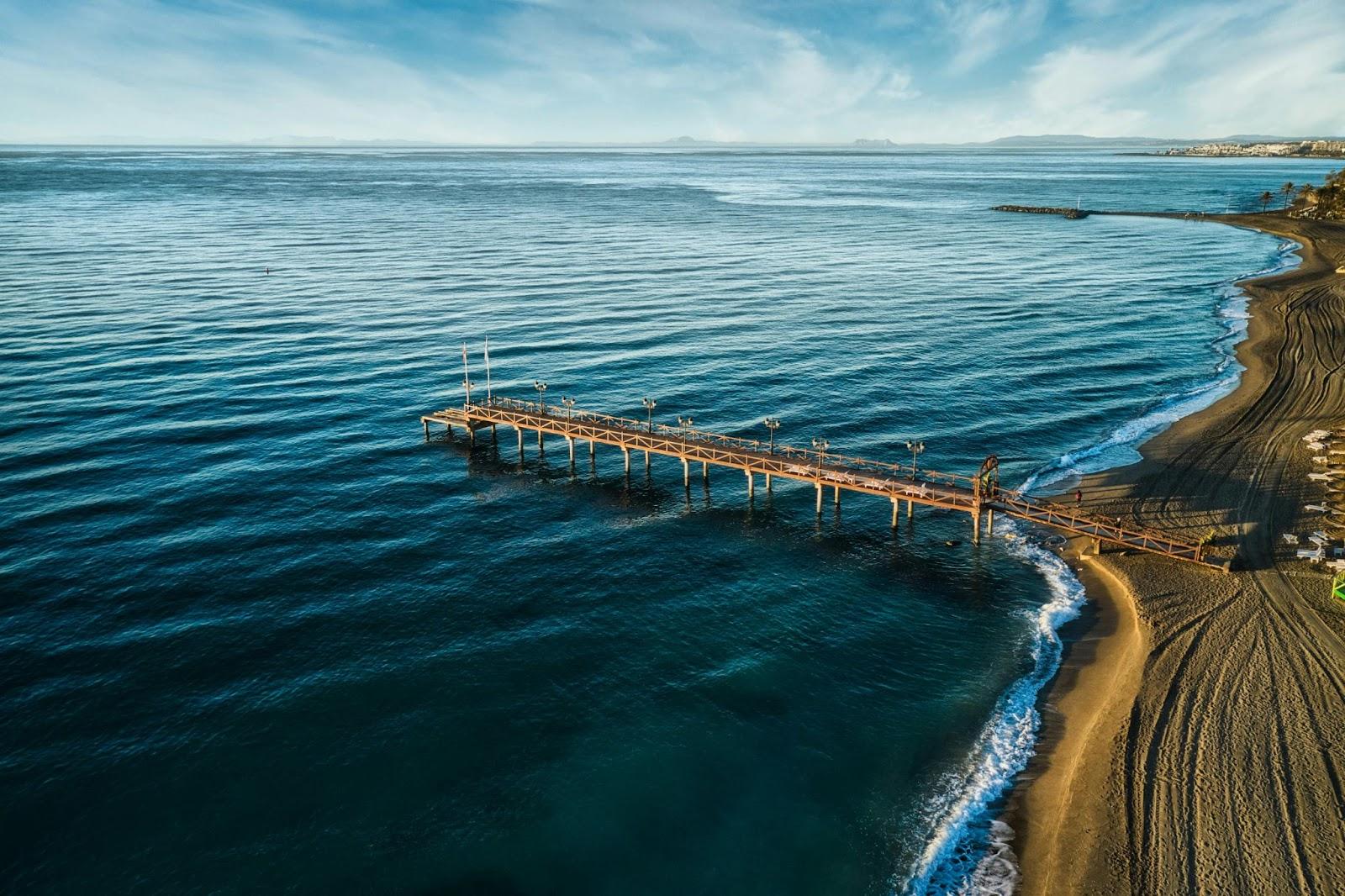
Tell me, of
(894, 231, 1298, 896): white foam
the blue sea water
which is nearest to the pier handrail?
the blue sea water

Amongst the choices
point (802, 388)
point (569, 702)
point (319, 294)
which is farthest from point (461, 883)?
point (319, 294)

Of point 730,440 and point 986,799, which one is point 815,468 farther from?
point 986,799

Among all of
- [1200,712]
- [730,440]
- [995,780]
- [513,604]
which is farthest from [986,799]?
[730,440]

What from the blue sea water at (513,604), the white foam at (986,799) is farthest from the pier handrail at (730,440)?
the white foam at (986,799)

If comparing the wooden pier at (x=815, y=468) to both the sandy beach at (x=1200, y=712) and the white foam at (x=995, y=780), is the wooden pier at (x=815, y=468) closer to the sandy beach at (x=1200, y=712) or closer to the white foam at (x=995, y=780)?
the sandy beach at (x=1200, y=712)

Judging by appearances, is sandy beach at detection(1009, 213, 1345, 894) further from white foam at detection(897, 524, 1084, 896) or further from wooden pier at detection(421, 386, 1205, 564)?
wooden pier at detection(421, 386, 1205, 564)

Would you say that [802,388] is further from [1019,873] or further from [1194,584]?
[1019,873]

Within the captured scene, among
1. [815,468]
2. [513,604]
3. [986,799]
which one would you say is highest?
[815,468]
